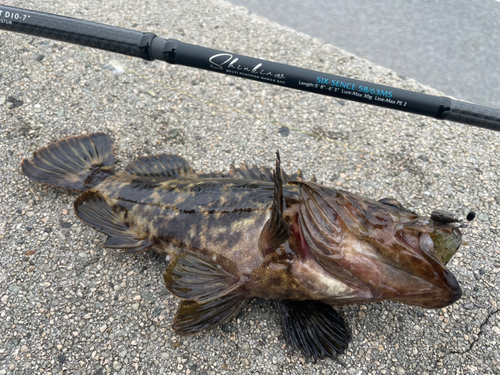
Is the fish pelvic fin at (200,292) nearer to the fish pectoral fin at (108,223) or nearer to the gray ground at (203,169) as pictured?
the gray ground at (203,169)

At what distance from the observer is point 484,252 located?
126 inches

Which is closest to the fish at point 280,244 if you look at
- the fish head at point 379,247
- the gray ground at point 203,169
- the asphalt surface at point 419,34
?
the fish head at point 379,247

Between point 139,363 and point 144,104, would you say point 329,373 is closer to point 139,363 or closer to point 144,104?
point 139,363

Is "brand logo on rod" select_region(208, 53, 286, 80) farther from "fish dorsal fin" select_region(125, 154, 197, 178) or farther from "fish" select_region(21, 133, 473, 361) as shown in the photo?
"fish dorsal fin" select_region(125, 154, 197, 178)

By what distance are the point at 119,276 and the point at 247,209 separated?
3.90 ft

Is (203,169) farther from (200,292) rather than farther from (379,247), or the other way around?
(379,247)

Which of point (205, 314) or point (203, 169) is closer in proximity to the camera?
point (205, 314)

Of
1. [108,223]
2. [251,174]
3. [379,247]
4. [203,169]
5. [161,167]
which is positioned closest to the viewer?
[379,247]

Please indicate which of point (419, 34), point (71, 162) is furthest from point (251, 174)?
point (419, 34)

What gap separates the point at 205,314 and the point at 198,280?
0.28m

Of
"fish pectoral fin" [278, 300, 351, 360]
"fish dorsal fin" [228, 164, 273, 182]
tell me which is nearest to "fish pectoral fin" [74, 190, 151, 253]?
"fish dorsal fin" [228, 164, 273, 182]

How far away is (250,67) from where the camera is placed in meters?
2.51

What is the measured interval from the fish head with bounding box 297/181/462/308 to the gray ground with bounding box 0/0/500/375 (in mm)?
681

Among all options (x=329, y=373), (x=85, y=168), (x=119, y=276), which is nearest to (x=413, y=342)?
(x=329, y=373)
